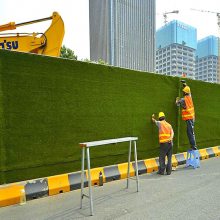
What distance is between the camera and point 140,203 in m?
5.13

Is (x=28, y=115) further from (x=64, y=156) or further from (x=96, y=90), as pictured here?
(x=96, y=90)

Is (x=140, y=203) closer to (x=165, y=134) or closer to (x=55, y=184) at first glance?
(x=55, y=184)

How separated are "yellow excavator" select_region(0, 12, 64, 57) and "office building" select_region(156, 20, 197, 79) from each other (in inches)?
1697

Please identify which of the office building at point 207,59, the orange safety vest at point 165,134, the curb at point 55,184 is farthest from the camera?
the office building at point 207,59

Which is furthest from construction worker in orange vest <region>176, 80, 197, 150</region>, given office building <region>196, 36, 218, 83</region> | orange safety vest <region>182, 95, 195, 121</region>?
office building <region>196, 36, 218, 83</region>

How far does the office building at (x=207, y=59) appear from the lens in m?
63.8

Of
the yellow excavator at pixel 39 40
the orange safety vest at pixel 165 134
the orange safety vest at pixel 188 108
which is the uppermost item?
the yellow excavator at pixel 39 40

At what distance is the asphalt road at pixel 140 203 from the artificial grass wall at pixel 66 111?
793mm

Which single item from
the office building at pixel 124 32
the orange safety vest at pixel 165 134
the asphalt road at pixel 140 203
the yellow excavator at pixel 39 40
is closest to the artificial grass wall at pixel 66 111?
the orange safety vest at pixel 165 134

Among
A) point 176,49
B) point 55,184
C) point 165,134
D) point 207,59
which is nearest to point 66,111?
point 55,184

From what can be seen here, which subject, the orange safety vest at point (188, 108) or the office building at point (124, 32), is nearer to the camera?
the orange safety vest at point (188, 108)

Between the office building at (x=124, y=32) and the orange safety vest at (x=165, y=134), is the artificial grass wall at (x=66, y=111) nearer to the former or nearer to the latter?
the orange safety vest at (x=165, y=134)

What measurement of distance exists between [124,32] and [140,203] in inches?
2929

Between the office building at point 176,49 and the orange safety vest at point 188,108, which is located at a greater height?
the office building at point 176,49
